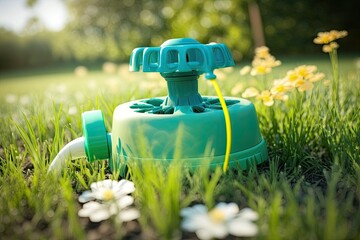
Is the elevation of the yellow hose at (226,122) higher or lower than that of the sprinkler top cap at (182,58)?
lower

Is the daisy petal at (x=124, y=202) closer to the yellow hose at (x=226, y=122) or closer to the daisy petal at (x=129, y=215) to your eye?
the daisy petal at (x=129, y=215)

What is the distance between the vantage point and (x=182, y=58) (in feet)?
3.89

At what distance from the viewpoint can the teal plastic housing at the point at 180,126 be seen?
1189 millimetres

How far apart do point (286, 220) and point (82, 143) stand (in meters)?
0.78

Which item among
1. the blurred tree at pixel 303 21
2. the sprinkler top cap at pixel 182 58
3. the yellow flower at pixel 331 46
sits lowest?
the blurred tree at pixel 303 21

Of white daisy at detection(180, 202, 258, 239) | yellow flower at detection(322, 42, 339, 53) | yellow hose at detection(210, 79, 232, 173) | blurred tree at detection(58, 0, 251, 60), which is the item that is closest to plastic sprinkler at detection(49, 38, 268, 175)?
yellow hose at detection(210, 79, 232, 173)

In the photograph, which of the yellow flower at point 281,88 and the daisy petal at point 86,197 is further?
the yellow flower at point 281,88

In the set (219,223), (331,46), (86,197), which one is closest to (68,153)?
(86,197)

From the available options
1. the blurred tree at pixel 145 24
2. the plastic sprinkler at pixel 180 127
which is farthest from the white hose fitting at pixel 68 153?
the blurred tree at pixel 145 24

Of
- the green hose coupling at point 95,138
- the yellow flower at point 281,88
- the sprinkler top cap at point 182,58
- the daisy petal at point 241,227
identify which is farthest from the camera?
the yellow flower at point 281,88

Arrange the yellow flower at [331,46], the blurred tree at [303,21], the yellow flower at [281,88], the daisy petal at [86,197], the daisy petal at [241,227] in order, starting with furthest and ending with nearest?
the blurred tree at [303,21]
the yellow flower at [331,46]
the yellow flower at [281,88]
the daisy petal at [86,197]
the daisy petal at [241,227]

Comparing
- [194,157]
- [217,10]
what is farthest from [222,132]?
[217,10]

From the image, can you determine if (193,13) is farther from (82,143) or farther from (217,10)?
(82,143)

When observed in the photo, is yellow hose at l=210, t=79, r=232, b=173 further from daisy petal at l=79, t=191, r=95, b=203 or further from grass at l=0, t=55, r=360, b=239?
daisy petal at l=79, t=191, r=95, b=203
